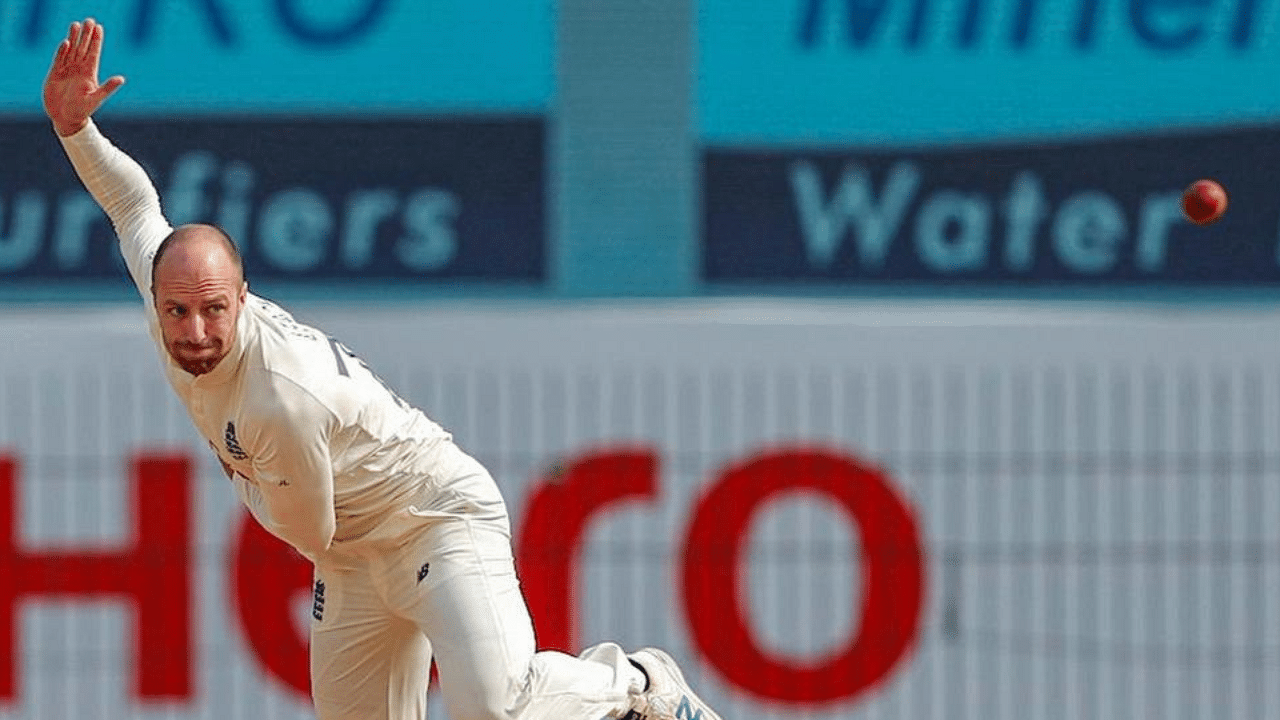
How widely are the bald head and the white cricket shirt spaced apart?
16 cm

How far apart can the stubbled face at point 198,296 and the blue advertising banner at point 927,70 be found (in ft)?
16.5

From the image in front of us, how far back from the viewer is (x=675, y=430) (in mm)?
8492

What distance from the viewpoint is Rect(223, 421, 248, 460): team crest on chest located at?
6121 millimetres

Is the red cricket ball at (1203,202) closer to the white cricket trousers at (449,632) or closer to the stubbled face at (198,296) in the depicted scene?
the white cricket trousers at (449,632)

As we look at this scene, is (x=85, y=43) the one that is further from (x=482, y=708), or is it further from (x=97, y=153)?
(x=482, y=708)

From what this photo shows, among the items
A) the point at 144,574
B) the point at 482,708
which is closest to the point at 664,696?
the point at 482,708

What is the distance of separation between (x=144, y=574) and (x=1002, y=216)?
13.1 ft

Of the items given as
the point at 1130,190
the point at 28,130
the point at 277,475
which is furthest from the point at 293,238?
the point at 277,475

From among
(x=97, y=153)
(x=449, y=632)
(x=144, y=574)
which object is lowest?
(x=144, y=574)

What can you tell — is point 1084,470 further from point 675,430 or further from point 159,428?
point 159,428

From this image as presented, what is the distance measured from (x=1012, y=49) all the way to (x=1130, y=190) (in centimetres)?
72

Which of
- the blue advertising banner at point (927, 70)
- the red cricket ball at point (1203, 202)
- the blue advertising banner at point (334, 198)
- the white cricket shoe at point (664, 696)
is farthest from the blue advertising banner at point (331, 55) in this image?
the white cricket shoe at point (664, 696)

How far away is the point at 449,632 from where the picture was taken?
255 inches

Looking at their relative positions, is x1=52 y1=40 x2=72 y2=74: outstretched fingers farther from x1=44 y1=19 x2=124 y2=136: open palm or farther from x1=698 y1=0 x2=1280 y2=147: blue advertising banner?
x1=698 y1=0 x2=1280 y2=147: blue advertising banner
